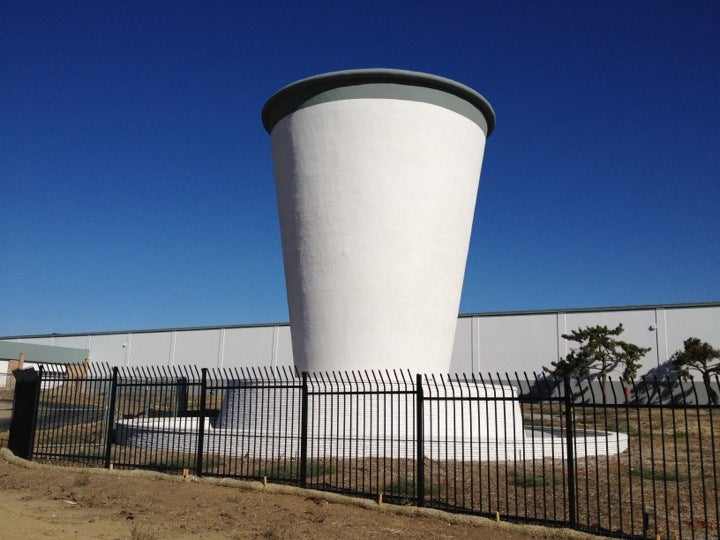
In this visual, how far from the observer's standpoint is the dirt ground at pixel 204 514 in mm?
7770

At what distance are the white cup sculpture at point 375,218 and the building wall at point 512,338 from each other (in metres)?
23.5

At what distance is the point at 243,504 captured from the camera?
30.5 ft

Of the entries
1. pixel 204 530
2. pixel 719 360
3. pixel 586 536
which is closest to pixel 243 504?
pixel 204 530

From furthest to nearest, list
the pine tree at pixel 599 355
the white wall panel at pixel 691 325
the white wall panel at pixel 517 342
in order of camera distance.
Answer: the white wall panel at pixel 517 342 < the pine tree at pixel 599 355 < the white wall panel at pixel 691 325

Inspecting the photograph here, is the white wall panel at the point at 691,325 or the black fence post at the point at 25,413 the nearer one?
the black fence post at the point at 25,413

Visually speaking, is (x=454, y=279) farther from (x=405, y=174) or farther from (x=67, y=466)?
(x=67, y=466)

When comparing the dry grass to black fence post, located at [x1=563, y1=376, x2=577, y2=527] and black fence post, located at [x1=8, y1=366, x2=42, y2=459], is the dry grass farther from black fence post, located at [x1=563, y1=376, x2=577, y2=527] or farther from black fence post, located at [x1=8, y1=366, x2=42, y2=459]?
black fence post, located at [x1=8, y1=366, x2=42, y2=459]

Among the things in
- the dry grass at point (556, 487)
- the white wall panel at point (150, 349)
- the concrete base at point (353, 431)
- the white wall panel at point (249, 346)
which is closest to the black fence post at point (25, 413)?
the dry grass at point (556, 487)

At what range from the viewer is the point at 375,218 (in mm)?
14625

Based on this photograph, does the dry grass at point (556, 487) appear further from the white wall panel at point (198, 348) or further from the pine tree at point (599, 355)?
the white wall panel at point (198, 348)

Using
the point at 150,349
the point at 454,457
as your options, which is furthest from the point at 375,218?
the point at 150,349

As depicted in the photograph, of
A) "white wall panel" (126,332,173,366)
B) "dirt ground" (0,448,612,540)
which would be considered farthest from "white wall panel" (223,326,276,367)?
"dirt ground" (0,448,612,540)

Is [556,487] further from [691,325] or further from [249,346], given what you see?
[249,346]

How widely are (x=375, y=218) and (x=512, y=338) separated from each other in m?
26.6
